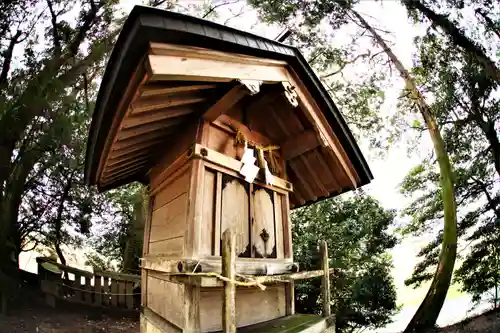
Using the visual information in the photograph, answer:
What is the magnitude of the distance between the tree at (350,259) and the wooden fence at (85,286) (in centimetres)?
526

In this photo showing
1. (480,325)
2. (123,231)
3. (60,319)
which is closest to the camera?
(60,319)

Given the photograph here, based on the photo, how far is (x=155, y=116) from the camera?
3.37 m

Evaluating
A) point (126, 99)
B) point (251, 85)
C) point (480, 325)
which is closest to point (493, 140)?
point (480, 325)

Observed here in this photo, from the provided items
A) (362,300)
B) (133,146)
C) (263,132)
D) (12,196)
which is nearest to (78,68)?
(12,196)

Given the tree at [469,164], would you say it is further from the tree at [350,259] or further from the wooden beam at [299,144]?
the wooden beam at [299,144]

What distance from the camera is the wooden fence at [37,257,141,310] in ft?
28.3

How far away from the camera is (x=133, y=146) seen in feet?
13.7

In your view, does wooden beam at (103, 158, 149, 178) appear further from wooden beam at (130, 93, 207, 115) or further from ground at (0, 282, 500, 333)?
ground at (0, 282, 500, 333)

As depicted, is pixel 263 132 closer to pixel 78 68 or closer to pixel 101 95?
pixel 101 95

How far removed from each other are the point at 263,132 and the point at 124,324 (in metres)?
7.77

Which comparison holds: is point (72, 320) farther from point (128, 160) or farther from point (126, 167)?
point (128, 160)

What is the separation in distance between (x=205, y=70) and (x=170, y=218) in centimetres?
216

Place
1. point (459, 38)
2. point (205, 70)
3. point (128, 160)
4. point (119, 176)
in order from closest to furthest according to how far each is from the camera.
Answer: point (205, 70), point (128, 160), point (119, 176), point (459, 38)

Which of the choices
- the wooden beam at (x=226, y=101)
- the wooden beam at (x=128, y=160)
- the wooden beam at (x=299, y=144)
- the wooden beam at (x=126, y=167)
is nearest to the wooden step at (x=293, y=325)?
the wooden beam at (x=299, y=144)
